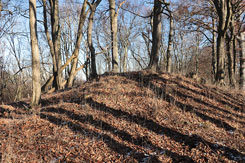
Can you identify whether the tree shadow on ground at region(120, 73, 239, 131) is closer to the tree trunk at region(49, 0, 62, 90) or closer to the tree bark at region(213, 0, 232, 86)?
the tree bark at region(213, 0, 232, 86)

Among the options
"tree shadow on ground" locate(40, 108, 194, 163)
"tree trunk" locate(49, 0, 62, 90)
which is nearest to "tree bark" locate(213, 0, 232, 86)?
"tree shadow on ground" locate(40, 108, 194, 163)

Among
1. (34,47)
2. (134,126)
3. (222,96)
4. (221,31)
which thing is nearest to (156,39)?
(221,31)

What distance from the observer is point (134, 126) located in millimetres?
4137

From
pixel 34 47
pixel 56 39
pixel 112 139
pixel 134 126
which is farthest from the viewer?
pixel 56 39

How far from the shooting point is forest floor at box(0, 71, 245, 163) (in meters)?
3.13

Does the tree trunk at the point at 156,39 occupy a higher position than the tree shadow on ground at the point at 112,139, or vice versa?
the tree trunk at the point at 156,39

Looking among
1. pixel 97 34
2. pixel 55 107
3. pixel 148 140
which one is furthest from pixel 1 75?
pixel 148 140

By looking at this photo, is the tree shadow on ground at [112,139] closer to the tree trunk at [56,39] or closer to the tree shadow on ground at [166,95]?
the tree shadow on ground at [166,95]

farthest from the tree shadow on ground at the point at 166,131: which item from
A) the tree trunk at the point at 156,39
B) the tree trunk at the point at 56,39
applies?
the tree trunk at the point at 56,39

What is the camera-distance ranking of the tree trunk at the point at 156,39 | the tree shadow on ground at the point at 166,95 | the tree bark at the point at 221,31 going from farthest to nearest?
1. the tree bark at the point at 221,31
2. the tree trunk at the point at 156,39
3. the tree shadow on ground at the point at 166,95

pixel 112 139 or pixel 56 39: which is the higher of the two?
pixel 56 39

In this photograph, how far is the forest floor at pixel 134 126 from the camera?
3133 millimetres

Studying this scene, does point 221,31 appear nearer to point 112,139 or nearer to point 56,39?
point 112,139

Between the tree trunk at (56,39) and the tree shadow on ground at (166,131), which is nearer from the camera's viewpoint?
the tree shadow on ground at (166,131)
